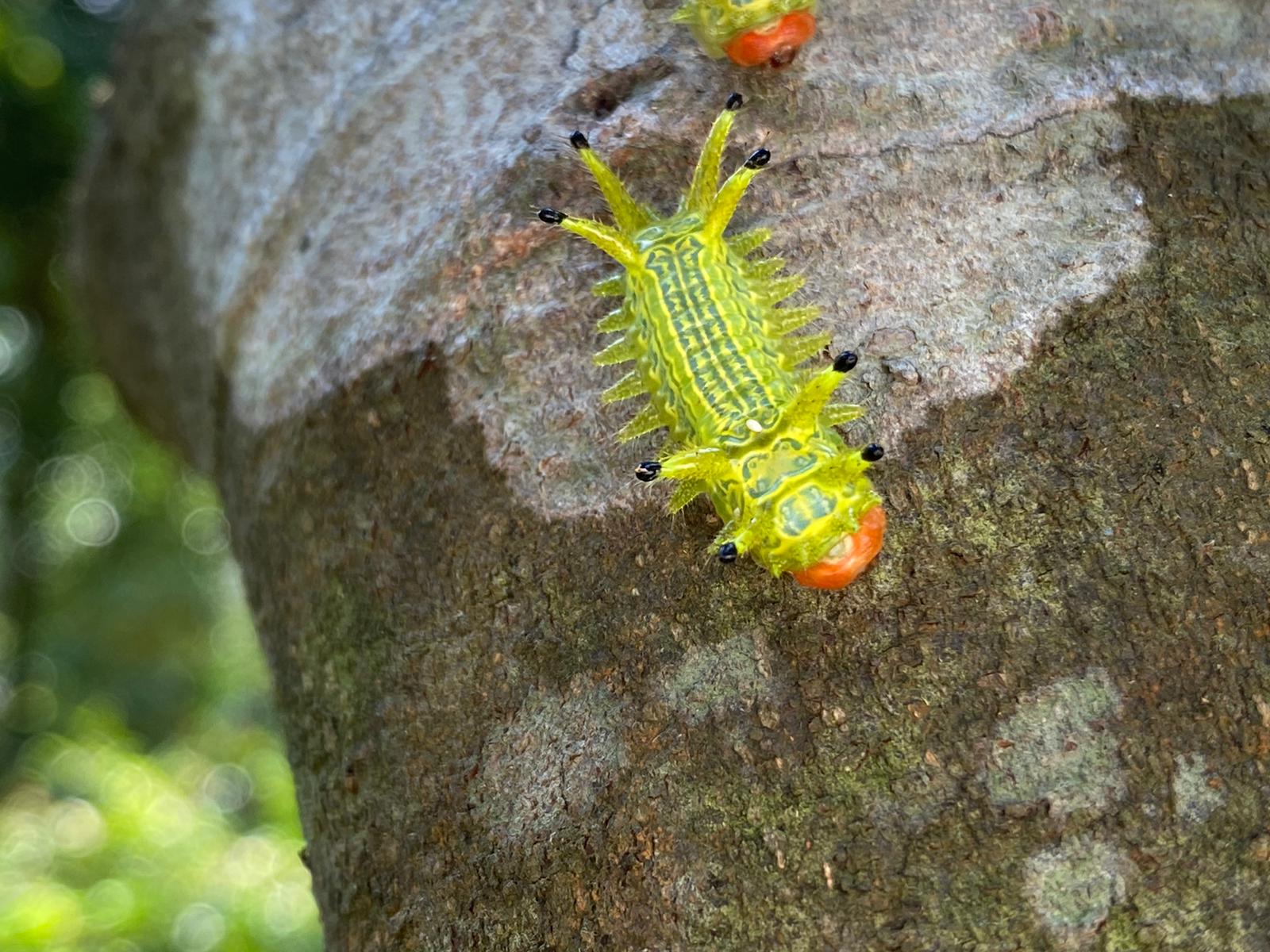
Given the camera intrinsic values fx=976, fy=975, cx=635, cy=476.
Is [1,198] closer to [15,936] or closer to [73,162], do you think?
[73,162]

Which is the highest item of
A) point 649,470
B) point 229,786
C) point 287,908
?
point 649,470

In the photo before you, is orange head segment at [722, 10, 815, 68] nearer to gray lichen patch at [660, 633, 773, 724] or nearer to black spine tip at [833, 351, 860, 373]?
black spine tip at [833, 351, 860, 373]

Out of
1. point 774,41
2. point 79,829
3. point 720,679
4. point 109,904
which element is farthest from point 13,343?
point 720,679

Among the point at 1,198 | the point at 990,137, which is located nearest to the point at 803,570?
the point at 990,137

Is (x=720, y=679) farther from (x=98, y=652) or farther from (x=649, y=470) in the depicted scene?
(x=98, y=652)

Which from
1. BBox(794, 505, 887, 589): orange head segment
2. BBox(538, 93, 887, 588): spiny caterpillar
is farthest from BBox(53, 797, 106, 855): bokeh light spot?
BBox(794, 505, 887, 589): orange head segment
